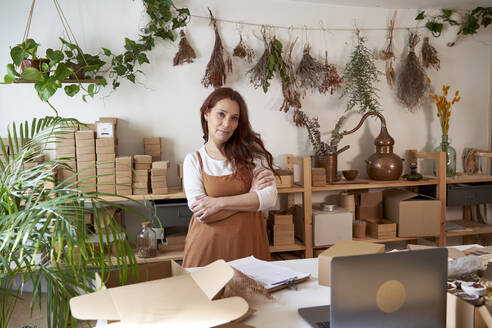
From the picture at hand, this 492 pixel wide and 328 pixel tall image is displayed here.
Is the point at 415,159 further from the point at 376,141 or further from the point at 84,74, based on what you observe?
the point at 84,74

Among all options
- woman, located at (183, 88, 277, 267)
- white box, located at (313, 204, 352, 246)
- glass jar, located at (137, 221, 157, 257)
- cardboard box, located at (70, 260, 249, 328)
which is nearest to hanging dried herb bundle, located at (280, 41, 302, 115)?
white box, located at (313, 204, 352, 246)

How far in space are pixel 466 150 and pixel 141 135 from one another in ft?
9.36

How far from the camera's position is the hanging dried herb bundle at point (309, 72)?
3.27 m

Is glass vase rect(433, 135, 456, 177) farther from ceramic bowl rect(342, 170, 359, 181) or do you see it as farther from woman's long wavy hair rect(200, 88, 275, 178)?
woman's long wavy hair rect(200, 88, 275, 178)

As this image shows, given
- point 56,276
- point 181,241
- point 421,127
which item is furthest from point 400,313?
point 421,127

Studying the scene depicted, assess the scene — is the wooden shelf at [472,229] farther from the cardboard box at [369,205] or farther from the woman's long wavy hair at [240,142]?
the woman's long wavy hair at [240,142]

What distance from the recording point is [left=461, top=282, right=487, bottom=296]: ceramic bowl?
1057 millimetres

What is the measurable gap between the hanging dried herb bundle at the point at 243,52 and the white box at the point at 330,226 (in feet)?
4.27

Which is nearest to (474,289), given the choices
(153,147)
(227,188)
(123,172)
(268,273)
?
(268,273)

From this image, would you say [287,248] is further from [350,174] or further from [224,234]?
[224,234]

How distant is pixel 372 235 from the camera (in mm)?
3250

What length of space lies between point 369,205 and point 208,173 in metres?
1.82

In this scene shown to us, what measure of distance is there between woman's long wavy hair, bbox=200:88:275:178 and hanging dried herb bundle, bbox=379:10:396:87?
1908mm

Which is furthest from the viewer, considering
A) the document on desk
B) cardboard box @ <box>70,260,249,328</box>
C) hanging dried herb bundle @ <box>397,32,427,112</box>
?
hanging dried herb bundle @ <box>397,32,427,112</box>
